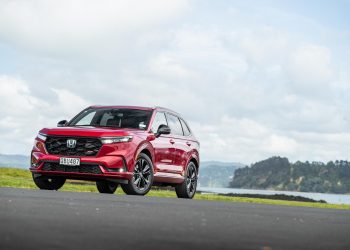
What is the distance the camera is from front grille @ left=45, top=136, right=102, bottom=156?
16.3 meters

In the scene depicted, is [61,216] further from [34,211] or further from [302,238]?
[302,238]

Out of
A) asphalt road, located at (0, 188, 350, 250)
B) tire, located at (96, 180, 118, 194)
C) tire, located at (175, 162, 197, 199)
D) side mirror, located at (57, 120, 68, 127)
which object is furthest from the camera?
tire, located at (96, 180, 118, 194)

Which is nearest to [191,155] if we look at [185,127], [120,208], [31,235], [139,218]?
[185,127]

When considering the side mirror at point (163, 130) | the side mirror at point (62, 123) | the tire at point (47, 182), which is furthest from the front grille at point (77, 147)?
the side mirror at point (163, 130)

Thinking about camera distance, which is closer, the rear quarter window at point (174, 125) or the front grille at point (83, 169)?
the front grille at point (83, 169)

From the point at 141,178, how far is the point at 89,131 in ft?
5.37

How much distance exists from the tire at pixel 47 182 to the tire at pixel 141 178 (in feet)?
5.26

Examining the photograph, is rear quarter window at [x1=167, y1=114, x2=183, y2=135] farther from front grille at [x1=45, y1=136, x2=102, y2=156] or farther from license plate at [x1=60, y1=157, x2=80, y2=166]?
license plate at [x1=60, y1=157, x2=80, y2=166]

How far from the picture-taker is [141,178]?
17.0m

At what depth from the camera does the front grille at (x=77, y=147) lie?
16.3 meters

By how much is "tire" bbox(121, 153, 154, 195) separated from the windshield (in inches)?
33.1

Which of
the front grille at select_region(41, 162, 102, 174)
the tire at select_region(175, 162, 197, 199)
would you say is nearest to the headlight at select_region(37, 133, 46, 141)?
the front grille at select_region(41, 162, 102, 174)

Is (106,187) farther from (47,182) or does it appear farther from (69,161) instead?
(69,161)

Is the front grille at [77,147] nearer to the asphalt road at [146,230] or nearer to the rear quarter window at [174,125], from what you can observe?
Answer: the rear quarter window at [174,125]
